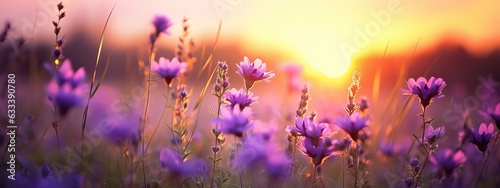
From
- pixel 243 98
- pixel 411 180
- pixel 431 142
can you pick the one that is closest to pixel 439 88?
pixel 431 142

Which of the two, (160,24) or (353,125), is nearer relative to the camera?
(353,125)

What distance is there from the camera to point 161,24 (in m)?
2.35

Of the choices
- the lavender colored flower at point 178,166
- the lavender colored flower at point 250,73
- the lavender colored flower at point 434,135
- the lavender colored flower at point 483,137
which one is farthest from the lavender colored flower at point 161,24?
the lavender colored flower at point 483,137

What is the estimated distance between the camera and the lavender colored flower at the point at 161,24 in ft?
7.68

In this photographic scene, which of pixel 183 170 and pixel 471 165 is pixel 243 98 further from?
pixel 471 165

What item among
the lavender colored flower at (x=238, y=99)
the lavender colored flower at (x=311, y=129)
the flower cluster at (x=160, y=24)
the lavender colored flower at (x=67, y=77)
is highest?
the flower cluster at (x=160, y=24)

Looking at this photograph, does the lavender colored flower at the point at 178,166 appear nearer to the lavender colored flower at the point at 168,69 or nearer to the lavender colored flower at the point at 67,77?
the lavender colored flower at the point at 168,69

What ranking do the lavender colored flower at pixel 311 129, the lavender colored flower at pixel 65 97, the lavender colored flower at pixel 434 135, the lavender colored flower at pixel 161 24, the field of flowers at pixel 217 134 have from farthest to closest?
the lavender colored flower at pixel 161 24, the lavender colored flower at pixel 434 135, the lavender colored flower at pixel 311 129, the field of flowers at pixel 217 134, the lavender colored flower at pixel 65 97

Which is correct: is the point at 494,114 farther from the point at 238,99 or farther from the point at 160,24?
the point at 160,24

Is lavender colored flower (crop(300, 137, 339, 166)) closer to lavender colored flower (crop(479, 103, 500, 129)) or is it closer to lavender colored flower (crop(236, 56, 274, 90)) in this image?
lavender colored flower (crop(236, 56, 274, 90))

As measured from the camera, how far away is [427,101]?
2148 millimetres

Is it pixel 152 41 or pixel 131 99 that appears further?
pixel 131 99

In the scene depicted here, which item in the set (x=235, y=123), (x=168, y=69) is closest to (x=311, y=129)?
(x=235, y=123)

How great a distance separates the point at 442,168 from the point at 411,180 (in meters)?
0.36
